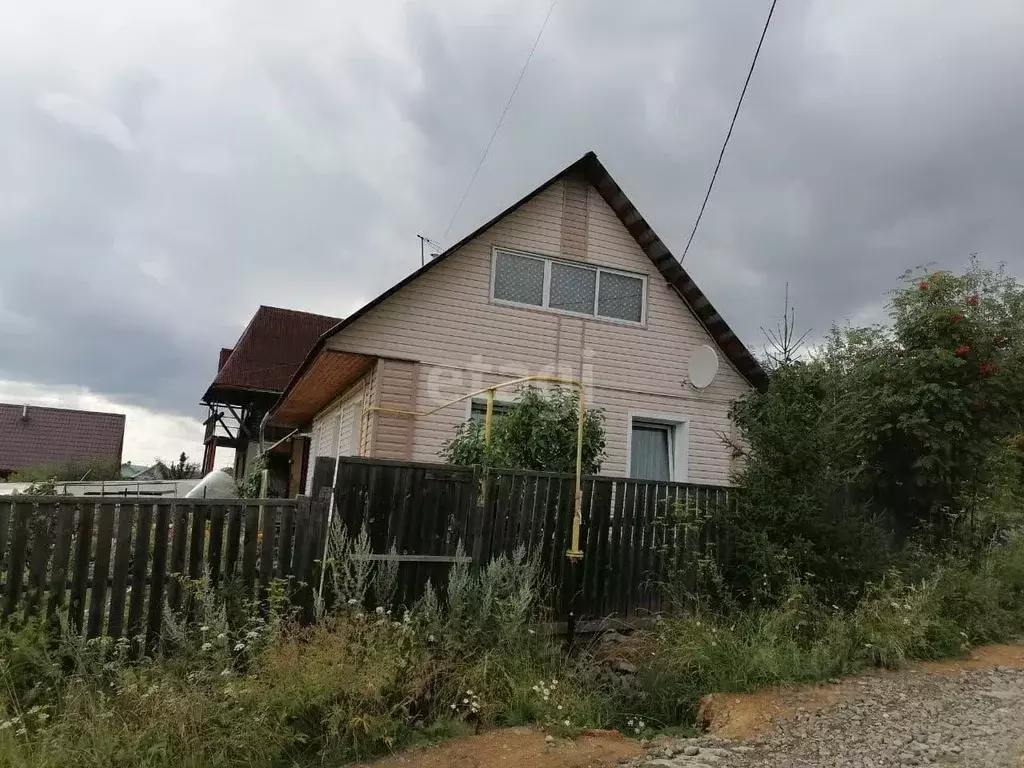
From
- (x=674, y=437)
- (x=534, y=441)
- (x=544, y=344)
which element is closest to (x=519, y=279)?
(x=544, y=344)

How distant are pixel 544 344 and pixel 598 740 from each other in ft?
21.9

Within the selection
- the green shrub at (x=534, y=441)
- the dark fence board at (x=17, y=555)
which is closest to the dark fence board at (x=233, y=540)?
the dark fence board at (x=17, y=555)

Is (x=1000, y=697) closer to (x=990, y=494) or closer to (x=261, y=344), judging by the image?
(x=990, y=494)

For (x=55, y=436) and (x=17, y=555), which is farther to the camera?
(x=55, y=436)

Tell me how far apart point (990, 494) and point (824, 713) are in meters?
6.59

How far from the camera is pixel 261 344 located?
25172 mm

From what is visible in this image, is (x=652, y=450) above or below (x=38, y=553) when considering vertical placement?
above

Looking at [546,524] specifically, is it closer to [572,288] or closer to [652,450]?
[652,450]

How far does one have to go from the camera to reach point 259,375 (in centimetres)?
2414

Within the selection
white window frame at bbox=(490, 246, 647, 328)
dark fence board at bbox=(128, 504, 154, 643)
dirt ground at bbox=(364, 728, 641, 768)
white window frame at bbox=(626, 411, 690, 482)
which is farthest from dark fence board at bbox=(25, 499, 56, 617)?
white window frame at bbox=(626, 411, 690, 482)

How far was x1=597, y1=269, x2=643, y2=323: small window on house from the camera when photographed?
10.9 m

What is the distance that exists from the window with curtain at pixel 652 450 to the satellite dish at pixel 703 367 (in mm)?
841

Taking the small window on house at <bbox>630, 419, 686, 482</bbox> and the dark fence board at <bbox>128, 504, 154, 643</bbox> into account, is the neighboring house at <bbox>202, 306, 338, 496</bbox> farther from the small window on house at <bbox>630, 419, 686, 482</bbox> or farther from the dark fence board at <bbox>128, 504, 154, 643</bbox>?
the dark fence board at <bbox>128, 504, 154, 643</bbox>

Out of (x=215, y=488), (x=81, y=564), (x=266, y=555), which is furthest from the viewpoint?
(x=215, y=488)
